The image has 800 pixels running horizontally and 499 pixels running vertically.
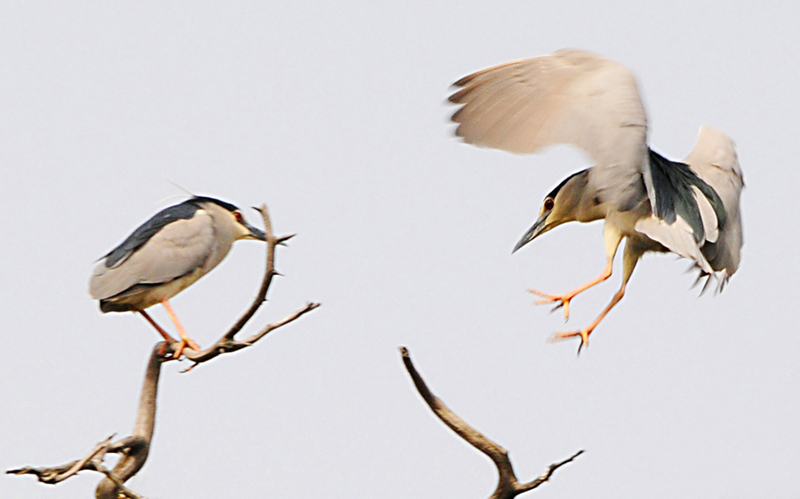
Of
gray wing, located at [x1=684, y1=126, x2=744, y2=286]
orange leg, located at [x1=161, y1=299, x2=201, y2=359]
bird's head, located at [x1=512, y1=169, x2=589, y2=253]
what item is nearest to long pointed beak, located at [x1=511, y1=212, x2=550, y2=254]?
bird's head, located at [x1=512, y1=169, x2=589, y2=253]

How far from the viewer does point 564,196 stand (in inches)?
186

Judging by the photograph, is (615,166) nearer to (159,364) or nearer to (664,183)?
(664,183)

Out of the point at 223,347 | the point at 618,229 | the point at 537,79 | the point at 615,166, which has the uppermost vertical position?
the point at 537,79

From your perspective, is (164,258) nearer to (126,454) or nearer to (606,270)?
(126,454)

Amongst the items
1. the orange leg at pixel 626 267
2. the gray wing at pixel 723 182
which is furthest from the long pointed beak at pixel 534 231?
the gray wing at pixel 723 182

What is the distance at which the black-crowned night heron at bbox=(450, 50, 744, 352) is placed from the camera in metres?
4.16

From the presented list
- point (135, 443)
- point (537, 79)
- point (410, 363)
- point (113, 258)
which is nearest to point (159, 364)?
point (135, 443)

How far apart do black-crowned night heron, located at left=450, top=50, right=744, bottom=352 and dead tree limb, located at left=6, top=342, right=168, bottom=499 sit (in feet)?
5.90

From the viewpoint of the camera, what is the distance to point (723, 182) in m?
4.84

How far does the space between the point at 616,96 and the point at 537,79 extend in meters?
0.43

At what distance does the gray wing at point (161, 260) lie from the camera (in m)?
5.57

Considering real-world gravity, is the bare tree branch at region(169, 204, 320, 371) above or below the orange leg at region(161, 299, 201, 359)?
above

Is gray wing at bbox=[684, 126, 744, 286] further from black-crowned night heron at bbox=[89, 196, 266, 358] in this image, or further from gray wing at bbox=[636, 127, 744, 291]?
black-crowned night heron at bbox=[89, 196, 266, 358]

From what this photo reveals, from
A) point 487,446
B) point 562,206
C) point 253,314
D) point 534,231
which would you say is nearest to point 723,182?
point 562,206
